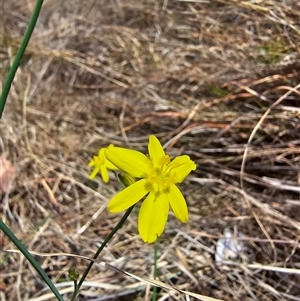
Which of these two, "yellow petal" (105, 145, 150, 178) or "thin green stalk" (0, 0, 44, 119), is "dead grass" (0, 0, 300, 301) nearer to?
"yellow petal" (105, 145, 150, 178)

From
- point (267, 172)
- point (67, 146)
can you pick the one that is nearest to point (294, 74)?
point (267, 172)

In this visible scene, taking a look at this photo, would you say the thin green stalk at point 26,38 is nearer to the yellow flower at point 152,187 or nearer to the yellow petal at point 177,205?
the yellow flower at point 152,187

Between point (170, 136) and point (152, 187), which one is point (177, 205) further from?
point (170, 136)

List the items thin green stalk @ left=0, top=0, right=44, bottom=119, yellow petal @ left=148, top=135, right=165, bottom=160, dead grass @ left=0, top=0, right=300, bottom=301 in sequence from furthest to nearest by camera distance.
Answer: dead grass @ left=0, top=0, right=300, bottom=301 → yellow petal @ left=148, top=135, right=165, bottom=160 → thin green stalk @ left=0, top=0, right=44, bottom=119

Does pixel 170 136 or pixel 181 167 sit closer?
pixel 181 167

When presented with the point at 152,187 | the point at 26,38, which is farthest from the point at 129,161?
the point at 26,38

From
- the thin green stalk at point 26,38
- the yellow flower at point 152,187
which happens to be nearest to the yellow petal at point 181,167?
the yellow flower at point 152,187

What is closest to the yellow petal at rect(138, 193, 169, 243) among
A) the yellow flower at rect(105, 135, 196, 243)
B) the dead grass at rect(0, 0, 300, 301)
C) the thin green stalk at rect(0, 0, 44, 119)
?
the yellow flower at rect(105, 135, 196, 243)
